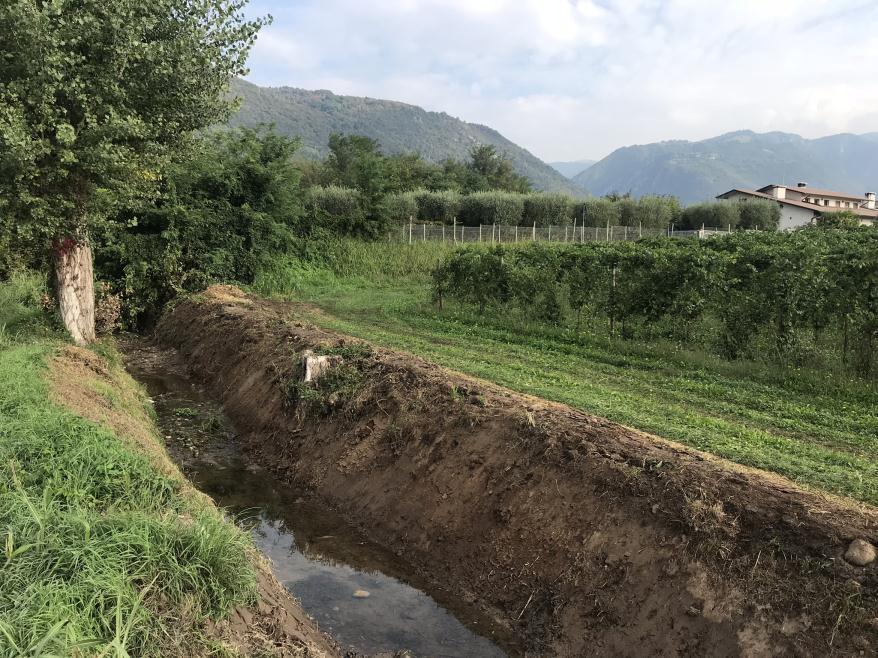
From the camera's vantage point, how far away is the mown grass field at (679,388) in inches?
272

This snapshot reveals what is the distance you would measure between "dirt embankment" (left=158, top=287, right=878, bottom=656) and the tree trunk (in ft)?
19.8

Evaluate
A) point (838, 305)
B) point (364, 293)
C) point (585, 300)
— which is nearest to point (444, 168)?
point (364, 293)

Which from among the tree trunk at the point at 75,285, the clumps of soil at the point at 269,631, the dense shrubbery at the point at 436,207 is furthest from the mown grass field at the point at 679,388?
the dense shrubbery at the point at 436,207

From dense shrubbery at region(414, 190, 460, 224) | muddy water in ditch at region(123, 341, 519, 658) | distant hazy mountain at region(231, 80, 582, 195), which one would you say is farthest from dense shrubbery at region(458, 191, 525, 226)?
distant hazy mountain at region(231, 80, 582, 195)

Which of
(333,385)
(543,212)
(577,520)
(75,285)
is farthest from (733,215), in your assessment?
(577,520)

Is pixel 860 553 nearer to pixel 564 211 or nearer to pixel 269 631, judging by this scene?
pixel 269 631

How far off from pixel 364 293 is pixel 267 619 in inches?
807

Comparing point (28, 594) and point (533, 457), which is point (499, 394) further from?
point (28, 594)

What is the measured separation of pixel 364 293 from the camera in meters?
24.4

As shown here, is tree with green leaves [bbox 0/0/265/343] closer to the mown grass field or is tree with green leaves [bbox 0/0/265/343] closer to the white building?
the mown grass field

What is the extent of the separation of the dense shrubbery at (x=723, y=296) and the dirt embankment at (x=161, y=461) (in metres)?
9.50

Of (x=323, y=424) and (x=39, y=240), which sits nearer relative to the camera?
(x=323, y=424)

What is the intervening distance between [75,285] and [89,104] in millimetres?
3855

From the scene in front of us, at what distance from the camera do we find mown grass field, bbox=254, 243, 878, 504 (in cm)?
691
